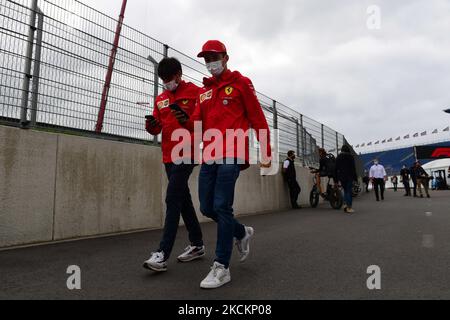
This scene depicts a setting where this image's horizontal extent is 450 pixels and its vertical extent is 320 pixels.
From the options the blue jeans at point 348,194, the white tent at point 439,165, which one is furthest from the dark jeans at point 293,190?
the white tent at point 439,165

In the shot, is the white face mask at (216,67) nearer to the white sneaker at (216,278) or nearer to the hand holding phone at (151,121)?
the hand holding phone at (151,121)

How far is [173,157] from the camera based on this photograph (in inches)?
136

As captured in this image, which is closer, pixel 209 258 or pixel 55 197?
pixel 209 258

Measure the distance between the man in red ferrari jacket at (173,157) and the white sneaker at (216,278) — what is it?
1.82ft

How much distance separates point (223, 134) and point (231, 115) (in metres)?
0.17

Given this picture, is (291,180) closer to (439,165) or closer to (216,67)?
(216,67)

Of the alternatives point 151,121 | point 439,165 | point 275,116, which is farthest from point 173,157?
point 439,165

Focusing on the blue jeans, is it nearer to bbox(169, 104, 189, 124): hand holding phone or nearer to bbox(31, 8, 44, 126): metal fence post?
bbox(169, 104, 189, 124): hand holding phone

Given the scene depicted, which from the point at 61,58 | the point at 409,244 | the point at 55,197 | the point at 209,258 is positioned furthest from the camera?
the point at 61,58

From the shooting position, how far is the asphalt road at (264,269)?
8.48ft
